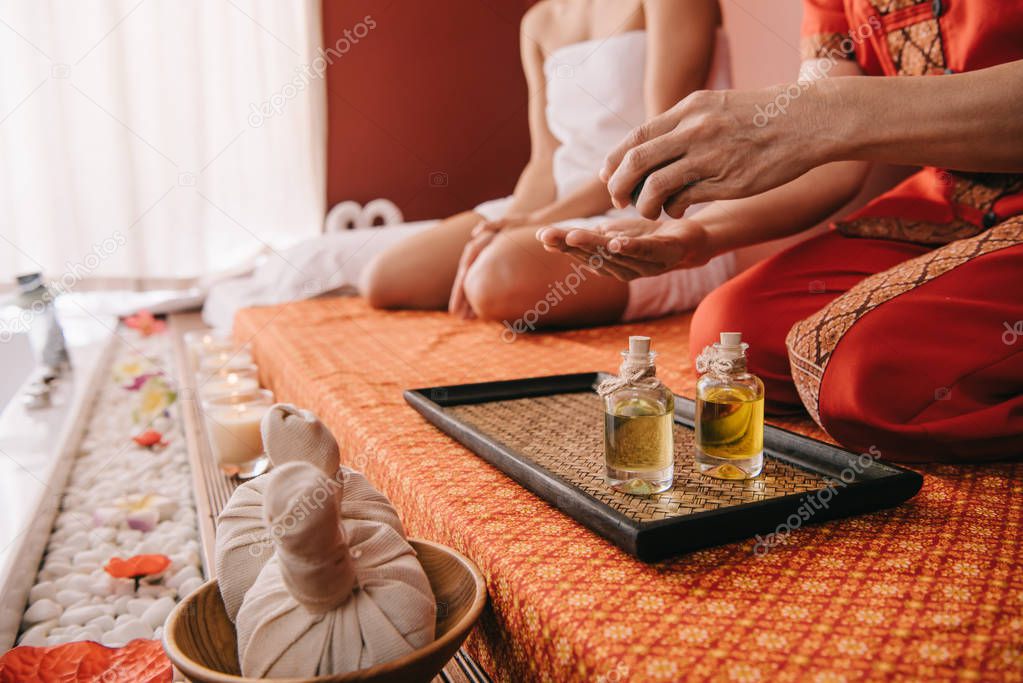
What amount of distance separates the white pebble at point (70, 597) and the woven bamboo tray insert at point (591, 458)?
0.53 metres

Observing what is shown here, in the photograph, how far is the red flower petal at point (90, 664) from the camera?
2.55ft

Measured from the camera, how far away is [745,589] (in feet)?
1.96

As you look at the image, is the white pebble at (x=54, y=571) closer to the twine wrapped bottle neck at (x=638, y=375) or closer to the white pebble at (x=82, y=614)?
the white pebble at (x=82, y=614)

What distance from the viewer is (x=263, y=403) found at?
55.2 inches

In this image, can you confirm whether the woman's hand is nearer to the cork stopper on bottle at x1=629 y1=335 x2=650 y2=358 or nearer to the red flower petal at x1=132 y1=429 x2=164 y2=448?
the red flower petal at x1=132 y1=429 x2=164 y2=448

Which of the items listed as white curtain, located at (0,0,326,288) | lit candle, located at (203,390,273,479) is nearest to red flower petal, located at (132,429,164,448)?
lit candle, located at (203,390,273,479)

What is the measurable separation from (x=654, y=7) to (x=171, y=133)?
2257 mm

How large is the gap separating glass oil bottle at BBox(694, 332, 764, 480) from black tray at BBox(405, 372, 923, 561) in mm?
20

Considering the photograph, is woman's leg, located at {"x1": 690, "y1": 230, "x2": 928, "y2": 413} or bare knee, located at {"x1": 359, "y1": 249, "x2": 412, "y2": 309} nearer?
woman's leg, located at {"x1": 690, "y1": 230, "x2": 928, "y2": 413}

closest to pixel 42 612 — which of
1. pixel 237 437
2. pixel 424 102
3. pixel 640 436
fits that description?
pixel 237 437

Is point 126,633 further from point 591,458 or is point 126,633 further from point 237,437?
point 591,458

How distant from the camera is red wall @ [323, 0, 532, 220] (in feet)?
11.9

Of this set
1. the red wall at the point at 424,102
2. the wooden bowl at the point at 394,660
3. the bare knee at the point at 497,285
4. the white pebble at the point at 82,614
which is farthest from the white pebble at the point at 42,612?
the red wall at the point at 424,102

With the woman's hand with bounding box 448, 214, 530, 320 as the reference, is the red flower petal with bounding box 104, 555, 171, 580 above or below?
below
